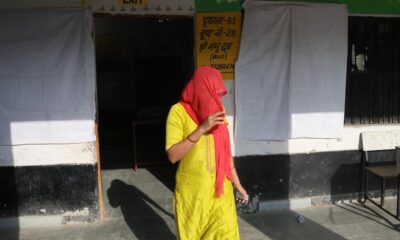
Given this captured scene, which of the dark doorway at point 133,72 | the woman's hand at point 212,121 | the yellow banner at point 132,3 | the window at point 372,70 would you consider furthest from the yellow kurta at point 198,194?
the dark doorway at point 133,72

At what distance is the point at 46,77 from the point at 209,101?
2.58 metres

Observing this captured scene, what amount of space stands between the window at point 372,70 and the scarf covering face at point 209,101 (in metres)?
2.99

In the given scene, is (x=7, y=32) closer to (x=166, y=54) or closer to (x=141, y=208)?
(x=141, y=208)

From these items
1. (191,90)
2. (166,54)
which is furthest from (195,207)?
(166,54)

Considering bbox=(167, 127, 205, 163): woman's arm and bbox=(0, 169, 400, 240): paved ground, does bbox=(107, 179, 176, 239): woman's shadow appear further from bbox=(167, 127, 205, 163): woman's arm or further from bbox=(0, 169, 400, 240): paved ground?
bbox=(167, 127, 205, 163): woman's arm

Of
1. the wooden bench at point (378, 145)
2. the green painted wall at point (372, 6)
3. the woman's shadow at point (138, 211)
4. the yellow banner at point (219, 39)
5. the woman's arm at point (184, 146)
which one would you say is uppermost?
the green painted wall at point (372, 6)

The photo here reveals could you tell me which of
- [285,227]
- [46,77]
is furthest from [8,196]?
[285,227]

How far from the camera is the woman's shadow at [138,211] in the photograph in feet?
15.2

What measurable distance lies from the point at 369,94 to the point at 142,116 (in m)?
3.77

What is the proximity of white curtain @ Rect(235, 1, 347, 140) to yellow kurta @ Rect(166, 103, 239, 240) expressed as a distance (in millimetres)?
2102

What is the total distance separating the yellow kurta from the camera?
2.79m

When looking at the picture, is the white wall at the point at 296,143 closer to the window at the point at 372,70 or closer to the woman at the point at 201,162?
the window at the point at 372,70

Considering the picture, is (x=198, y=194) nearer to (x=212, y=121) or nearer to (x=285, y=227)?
(x=212, y=121)

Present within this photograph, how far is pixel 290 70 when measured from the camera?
4922mm
